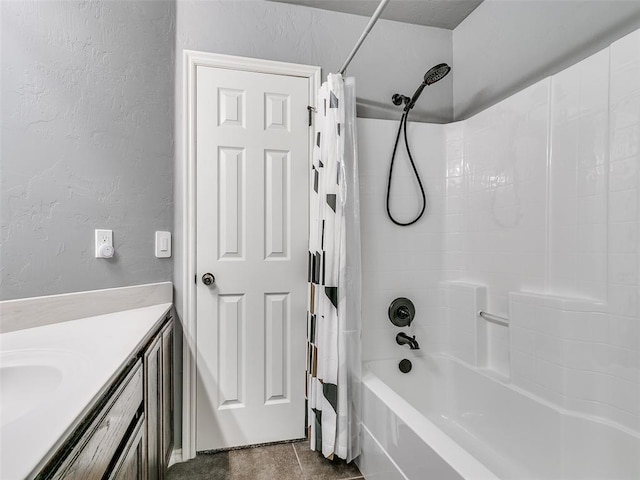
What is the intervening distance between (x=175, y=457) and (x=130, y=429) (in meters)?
0.99

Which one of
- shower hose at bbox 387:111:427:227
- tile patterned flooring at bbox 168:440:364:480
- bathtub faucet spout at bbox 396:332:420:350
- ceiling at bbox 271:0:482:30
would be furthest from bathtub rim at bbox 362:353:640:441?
ceiling at bbox 271:0:482:30

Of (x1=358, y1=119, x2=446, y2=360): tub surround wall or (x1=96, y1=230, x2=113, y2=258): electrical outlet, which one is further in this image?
(x1=358, y1=119, x2=446, y2=360): tub surround wall

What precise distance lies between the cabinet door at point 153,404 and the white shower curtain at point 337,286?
2.32 ft

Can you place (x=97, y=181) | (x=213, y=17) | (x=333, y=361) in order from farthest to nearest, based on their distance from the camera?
(x=213, y=17), (x=333, y=361), (x=97, y=181)

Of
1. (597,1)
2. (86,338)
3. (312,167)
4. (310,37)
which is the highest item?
(310,37)

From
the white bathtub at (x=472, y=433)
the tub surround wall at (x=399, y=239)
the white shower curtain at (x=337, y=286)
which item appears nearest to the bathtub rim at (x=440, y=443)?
the white bathtub at (x=472, y=433)

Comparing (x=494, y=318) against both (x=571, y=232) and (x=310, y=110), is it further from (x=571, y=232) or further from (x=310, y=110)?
(x=310, y=110)

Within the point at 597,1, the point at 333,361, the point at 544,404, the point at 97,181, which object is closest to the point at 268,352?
the point at 333,361

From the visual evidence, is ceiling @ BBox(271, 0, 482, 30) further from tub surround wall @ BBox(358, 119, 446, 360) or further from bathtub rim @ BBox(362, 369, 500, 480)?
bathtub rim @ BBox(362, 369, 500, 480)

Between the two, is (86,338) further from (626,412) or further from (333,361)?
(626,412)

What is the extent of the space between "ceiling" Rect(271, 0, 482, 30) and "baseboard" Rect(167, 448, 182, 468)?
2.49 meters

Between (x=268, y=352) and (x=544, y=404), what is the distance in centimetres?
130

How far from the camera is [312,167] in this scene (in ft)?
6.22

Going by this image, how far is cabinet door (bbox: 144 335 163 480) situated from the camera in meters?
1.17
